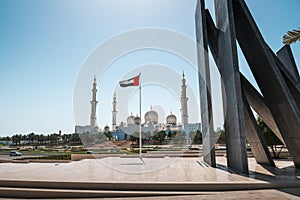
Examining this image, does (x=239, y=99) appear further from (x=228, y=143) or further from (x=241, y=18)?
(x=241, y=18)

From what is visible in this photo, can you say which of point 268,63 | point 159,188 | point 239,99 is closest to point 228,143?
point 239,99

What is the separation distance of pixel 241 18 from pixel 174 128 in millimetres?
48933

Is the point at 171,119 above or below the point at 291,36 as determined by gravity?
below

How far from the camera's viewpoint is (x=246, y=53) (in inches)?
399

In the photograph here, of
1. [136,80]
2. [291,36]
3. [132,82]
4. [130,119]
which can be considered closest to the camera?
[291,36]

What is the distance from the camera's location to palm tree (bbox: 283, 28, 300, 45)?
23.6 ft

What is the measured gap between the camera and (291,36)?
7.34 m

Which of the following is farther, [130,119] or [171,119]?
[171,119]

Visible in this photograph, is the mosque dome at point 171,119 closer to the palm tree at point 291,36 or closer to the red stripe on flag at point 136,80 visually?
the red stripe on flag at point 136,80

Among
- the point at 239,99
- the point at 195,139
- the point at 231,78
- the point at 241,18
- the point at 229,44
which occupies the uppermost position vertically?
the point at 241,18

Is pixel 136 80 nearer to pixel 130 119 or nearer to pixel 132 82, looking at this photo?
pixel 132 82

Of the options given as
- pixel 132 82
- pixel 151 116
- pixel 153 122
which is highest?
pixel 132 82

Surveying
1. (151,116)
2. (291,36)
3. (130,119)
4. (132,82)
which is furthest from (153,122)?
(291,36)

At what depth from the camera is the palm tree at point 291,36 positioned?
7.20 meters
